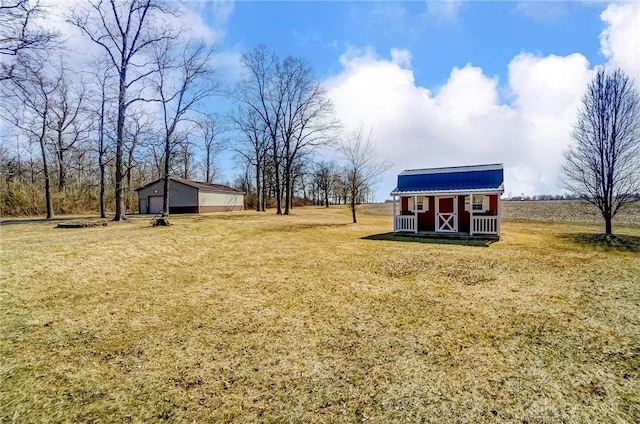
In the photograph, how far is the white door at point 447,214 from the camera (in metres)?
16.4

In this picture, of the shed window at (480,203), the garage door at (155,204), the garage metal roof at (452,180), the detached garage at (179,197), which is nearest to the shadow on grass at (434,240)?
the shed window at (480,203)

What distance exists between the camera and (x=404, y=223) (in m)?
17.4

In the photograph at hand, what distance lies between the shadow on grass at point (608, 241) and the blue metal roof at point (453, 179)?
4157 mm

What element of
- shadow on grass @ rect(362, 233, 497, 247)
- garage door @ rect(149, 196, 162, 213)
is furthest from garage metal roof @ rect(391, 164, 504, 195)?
garage door @ rect(149, 196, 162, 213)

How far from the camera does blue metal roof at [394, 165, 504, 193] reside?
15.9 metres

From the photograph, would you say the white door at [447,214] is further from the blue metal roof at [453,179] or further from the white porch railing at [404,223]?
the white porch railing at [404,223]

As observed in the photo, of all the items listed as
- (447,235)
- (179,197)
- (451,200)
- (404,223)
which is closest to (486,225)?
(447,235)

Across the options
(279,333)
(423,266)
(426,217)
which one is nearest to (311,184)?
(426,217)

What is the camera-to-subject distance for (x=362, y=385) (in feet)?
12.6

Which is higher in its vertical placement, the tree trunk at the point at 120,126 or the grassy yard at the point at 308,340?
the tree trunk at the point at 120,126

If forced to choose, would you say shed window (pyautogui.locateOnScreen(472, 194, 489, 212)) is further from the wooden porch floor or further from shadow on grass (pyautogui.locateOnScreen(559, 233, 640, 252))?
shadow on grass (pyautogui.locateOnScreen(559, 233, 640, 252))

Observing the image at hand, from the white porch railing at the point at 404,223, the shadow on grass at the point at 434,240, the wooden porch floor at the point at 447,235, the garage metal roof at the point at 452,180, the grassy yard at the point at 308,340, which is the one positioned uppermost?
the garage metal roof at the point at 452,180

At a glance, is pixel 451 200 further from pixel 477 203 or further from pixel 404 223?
pixel 404 223

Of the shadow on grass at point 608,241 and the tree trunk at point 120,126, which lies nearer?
the shadow on grass at point 608,241
